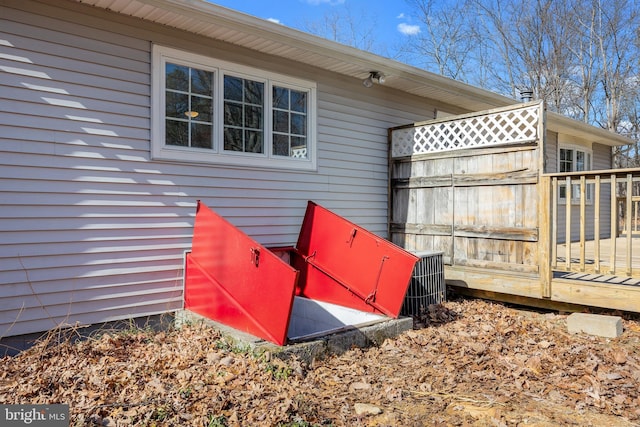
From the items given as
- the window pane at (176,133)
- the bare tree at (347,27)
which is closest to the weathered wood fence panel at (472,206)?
the window pane at (176,133)

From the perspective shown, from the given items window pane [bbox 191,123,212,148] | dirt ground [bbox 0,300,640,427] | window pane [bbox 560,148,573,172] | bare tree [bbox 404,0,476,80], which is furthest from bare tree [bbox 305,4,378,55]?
dirt ground [bbox 0,300,640,427]

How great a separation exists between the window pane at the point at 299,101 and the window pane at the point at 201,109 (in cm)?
131

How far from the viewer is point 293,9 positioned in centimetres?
2272

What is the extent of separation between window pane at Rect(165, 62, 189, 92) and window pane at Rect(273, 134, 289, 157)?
137cm

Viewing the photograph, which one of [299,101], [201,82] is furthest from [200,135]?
[299,101]

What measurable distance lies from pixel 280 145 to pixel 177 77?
5.27ft

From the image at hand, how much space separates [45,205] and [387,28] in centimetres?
2264

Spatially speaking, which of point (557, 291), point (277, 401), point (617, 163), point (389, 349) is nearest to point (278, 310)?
point (277, 401)

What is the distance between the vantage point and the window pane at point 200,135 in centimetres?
521

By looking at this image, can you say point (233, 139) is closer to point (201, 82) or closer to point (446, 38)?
point (201, 82)

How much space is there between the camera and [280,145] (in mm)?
6082

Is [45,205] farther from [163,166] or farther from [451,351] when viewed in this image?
[451,351]

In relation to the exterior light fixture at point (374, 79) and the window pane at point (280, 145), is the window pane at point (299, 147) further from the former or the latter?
the exterior light fixture at point (374, 79)

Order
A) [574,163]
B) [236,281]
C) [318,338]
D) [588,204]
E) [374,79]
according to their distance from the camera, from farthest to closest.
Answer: [574,163]
[588,204]
[374,79]
[236,281]
[318,338]
